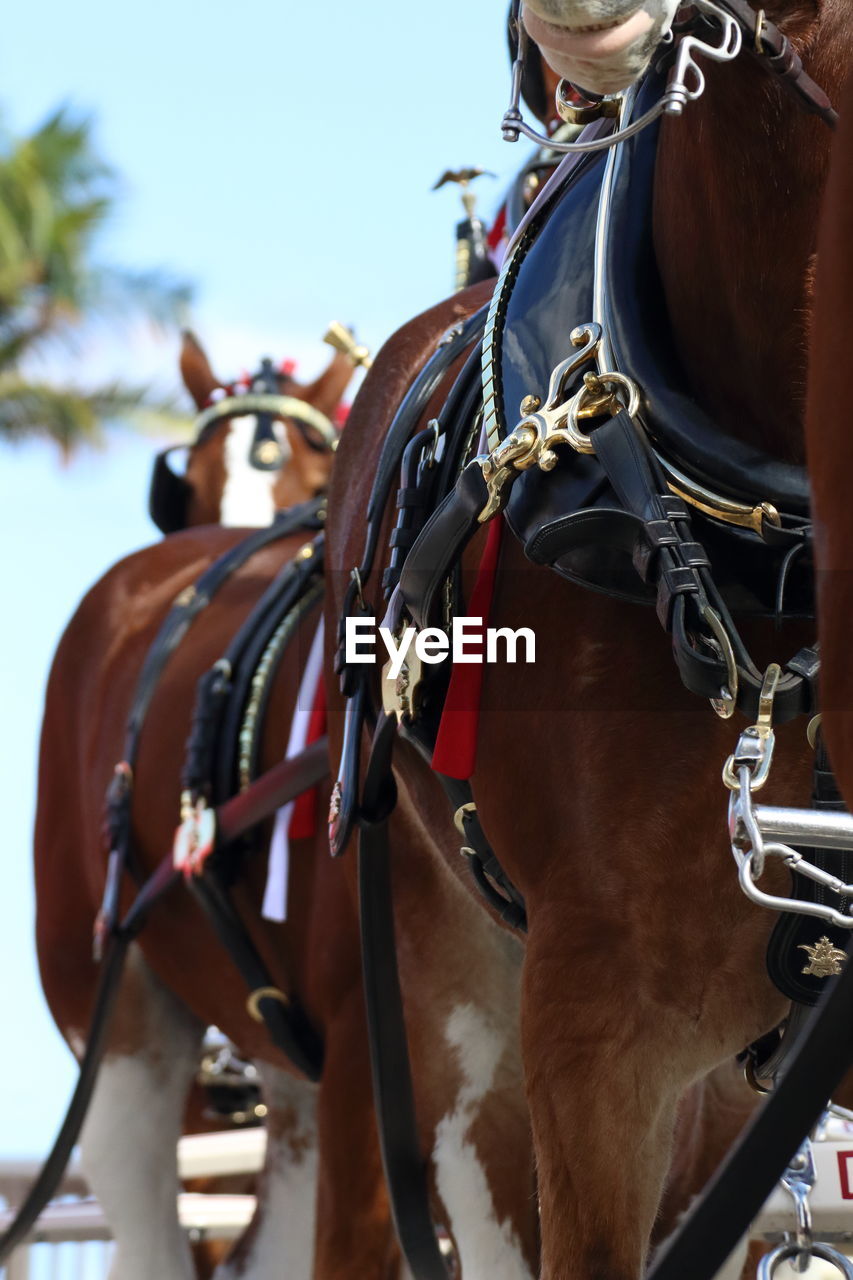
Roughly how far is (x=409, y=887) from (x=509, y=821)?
2.43 ft

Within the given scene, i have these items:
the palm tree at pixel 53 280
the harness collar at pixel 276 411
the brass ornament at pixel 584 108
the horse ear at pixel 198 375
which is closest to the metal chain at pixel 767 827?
the brass ornament at pixel 584 108

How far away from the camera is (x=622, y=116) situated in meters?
1.71

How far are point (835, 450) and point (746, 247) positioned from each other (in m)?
0.53

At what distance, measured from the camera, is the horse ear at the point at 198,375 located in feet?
16.9

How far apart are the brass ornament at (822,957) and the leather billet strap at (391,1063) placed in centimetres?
84

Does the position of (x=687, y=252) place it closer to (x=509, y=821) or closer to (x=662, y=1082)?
(x=509, y=821)

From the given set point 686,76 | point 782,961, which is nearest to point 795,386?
point 686,76

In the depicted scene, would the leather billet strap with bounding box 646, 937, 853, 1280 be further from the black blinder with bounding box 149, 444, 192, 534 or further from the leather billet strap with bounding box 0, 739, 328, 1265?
the black blinder with bounding box 149, 444, 192, 534

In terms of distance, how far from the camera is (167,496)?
191 inches

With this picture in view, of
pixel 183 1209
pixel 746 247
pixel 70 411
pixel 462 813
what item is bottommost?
pixel 183 1209

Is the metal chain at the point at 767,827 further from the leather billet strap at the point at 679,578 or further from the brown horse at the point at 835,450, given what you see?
the brown horse at the point at 835,450

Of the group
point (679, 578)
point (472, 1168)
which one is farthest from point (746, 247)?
point (472, 1168)

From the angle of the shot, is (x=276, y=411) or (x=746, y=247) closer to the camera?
(x=746, y=247)

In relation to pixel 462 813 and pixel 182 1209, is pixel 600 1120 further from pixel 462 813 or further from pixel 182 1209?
pixel 182 1209
